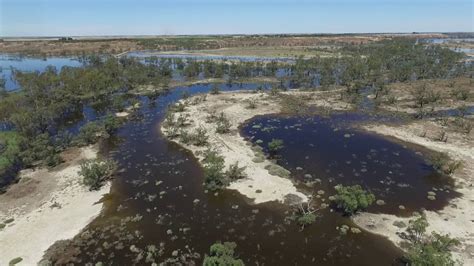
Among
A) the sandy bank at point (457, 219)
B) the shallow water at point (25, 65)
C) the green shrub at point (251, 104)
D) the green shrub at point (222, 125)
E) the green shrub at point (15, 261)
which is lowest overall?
the green shrub at point (15, 261)

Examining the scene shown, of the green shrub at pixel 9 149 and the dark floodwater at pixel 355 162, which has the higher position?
the green shrub at pixel 9 149

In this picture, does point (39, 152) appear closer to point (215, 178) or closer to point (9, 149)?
point (9, 149)

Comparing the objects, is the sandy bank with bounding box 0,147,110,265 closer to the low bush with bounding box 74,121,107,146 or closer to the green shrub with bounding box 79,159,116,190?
the green shrub with bounding box 79,159,116,190

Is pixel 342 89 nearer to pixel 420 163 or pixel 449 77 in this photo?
pixel 449 77

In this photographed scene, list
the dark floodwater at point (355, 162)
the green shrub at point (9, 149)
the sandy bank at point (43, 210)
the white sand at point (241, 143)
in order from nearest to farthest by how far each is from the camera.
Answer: the sandy bank at point (43, 210) → the dark floodwater at point (355, 162) → the white sand at point (241, 143) → the green shrub at point (9, 149)

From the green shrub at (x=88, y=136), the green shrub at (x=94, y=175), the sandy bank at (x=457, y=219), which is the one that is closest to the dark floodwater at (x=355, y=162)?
the sandy bank at (x=457, y=219)

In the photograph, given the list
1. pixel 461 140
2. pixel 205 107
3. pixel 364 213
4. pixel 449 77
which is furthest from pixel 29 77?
pixel 449 77

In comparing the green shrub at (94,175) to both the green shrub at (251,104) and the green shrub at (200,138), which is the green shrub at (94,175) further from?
the green shrub at (251,104)

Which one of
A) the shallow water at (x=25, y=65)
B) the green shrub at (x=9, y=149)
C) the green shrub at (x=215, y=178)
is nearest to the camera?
the green shrub at (x=215, y=178)
